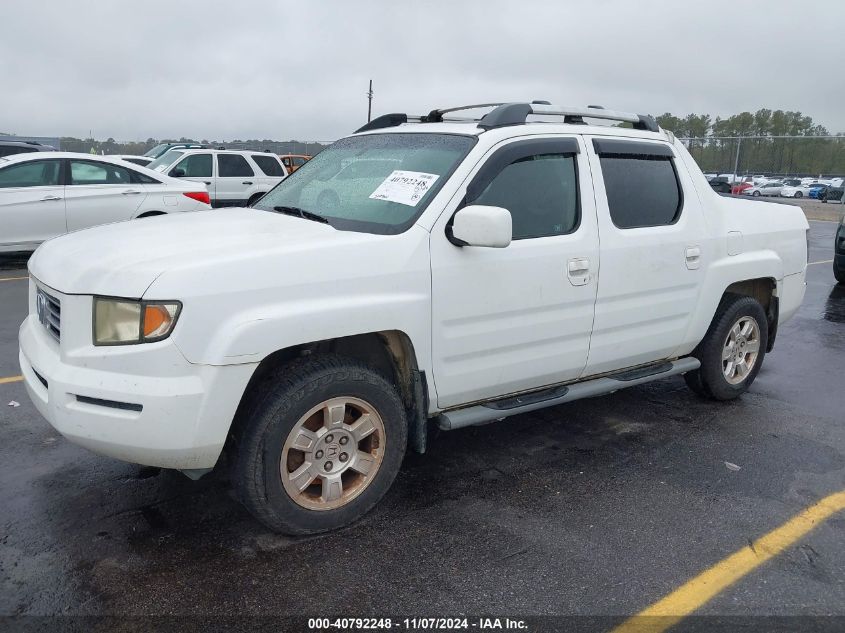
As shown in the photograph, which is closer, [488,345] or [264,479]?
[264,479]

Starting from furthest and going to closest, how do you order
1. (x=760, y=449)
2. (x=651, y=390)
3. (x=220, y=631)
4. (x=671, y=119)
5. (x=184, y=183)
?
(x=671, y=119)
(x=184, y=183)
(x=651, y=390)
(x=760, y=449)
(x=220, y=631)

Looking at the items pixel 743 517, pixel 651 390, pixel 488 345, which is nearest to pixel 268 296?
pixel 488 345

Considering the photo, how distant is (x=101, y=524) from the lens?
10.6ft

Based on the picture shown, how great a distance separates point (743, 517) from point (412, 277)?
1994 mm

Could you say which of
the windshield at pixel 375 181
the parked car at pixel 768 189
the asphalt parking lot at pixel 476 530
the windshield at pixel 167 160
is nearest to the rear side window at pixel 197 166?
the windshield at pixel 167 160

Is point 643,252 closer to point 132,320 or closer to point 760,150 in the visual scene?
point 132,320

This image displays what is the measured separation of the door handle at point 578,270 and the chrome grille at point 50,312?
2.39 metres

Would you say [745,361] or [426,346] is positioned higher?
[426,346]

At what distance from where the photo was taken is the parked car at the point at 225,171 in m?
15.5

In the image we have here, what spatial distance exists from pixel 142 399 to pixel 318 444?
0.78 m

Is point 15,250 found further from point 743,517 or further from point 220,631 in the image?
point 743,517

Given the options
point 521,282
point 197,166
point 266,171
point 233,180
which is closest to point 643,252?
point 521,282

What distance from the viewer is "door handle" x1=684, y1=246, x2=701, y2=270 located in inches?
169

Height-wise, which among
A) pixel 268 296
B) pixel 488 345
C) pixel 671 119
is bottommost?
pixel 488 345
